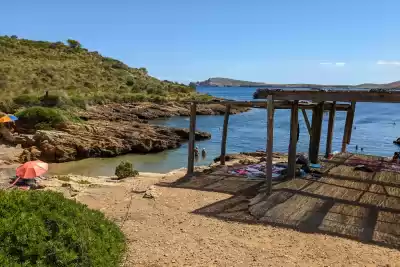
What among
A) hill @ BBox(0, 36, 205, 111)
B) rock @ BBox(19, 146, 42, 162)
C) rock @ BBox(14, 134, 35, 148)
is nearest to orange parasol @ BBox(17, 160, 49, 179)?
rock @ BBox(19, 146, 42, 162)

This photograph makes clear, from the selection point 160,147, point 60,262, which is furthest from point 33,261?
point 160,147

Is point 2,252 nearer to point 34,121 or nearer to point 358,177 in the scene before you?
point 358,177

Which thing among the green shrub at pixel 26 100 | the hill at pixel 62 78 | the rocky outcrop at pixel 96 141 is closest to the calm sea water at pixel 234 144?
the rocky outcrop at pixel 96 141

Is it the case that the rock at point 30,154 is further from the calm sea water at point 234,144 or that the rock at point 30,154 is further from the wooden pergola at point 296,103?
the wooden pergola at point 296,103

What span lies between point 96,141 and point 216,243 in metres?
17.6

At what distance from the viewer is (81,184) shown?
12.8 m

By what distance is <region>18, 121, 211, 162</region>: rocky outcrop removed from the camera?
68.0 feet

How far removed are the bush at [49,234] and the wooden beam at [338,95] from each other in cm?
593

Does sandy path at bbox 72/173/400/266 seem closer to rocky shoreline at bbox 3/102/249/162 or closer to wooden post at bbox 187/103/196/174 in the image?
wooden post at bbox 187/103/196/174

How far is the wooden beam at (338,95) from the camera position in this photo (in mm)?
8625

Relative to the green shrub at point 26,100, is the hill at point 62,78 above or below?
above

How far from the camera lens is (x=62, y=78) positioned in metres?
47.2

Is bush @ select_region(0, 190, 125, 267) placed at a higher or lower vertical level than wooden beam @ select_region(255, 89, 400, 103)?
lower

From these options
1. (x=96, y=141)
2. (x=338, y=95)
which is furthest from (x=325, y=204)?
(x=96, y=141)
